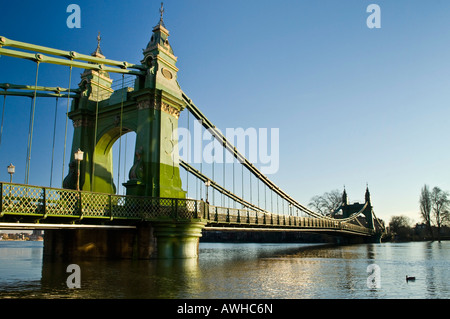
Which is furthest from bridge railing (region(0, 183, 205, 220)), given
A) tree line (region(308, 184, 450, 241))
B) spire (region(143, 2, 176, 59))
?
tree line (region(308, 184, 450, 241))

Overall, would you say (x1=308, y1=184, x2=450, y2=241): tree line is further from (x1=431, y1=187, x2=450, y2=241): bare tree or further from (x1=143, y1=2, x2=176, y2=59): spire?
(x1=143, y1=2, x2=176, y2=59): spire

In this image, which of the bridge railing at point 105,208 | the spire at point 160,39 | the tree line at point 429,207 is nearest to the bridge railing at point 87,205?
the bridge railing at point 105,208

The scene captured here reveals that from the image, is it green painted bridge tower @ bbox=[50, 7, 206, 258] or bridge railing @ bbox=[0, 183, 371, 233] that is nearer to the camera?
bridge railing @ bbox=[0, 183, 371, 233]

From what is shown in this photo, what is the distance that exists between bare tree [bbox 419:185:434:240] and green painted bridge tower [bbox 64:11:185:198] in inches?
2723

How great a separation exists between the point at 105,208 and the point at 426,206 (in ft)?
248

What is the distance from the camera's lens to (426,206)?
75.6m

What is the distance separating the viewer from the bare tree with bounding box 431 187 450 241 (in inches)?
2886

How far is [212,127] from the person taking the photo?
28250 millimetres

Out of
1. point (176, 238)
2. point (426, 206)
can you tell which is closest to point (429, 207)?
point (426, 206)

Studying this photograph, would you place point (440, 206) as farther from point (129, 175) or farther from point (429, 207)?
point (129, 175)

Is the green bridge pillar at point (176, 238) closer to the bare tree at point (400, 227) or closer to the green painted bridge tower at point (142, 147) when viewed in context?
the green painted bridge tower at point (142, 147)
